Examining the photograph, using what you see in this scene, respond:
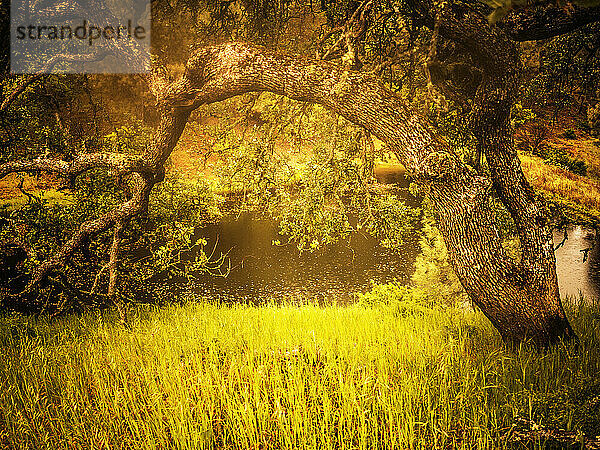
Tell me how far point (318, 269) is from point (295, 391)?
1987cm

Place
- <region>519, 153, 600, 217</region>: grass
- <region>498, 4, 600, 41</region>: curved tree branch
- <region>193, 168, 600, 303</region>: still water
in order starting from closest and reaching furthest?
<region>498, 4, 600, 41</region>: curved tree branch < <region>519, 153, 600, 217</region>: grass < <region>193, 168, 600, 303</region>: still water

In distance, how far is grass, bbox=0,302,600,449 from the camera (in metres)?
3.42

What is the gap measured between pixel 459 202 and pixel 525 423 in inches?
98.1

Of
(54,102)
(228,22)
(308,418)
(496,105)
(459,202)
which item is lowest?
(308,418)

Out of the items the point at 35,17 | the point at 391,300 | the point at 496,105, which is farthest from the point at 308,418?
the point at 35,17

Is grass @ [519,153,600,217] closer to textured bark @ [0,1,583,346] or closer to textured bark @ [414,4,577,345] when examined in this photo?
textured bark @ [414,4,577,345]

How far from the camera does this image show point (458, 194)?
493cm

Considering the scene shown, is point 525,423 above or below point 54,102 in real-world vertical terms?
below

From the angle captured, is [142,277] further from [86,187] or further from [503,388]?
[503,388]

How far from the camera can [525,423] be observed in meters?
3.23

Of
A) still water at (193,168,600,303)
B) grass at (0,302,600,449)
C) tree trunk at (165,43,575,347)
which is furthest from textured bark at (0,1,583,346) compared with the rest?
still water at (193,168,600,303)

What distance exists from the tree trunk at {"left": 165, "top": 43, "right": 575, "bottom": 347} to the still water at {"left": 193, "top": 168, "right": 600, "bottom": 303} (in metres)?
12.6

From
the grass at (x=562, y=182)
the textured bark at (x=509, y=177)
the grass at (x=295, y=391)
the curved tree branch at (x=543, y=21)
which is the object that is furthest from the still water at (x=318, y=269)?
the curved tree branch at (x=543, y=21)

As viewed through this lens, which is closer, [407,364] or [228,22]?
[407,364]
